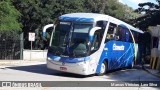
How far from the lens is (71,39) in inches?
770

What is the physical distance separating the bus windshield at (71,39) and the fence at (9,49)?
14.7 meters

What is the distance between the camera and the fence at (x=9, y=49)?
34.0 m

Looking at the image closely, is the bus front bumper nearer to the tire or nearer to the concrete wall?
the tire

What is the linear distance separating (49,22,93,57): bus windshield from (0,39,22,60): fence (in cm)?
1472

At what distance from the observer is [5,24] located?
39.5 metres

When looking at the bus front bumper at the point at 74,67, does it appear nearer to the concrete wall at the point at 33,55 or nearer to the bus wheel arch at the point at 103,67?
the bus wheel arch at the point at 103,67

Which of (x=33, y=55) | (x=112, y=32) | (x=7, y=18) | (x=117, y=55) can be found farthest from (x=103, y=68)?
(x=7, y=18)

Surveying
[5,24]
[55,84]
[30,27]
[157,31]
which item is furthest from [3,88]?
[30,27]

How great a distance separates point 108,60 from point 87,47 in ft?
9.96

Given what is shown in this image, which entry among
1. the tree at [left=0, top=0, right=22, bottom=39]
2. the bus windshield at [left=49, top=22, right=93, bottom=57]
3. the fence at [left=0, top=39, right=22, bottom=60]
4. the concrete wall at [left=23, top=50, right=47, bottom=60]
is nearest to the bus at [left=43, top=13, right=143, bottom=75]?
the bus windshield at [left=49, top=22, right=93, bottom=57]

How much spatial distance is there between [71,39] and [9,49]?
15675mm

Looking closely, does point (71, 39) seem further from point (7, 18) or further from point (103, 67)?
point (7, 18)

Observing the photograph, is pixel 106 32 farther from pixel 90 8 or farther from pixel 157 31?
pixel 90 8

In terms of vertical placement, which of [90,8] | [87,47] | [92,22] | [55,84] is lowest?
[55,84]
